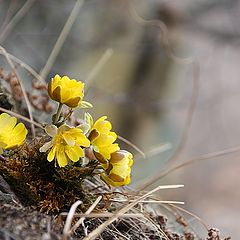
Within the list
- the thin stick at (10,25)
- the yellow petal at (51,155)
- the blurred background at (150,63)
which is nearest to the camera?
the yellow petal at (51,155)

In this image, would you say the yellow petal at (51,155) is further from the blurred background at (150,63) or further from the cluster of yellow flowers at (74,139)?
the blurred background at (150,63)

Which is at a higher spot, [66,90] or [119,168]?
[66,90]

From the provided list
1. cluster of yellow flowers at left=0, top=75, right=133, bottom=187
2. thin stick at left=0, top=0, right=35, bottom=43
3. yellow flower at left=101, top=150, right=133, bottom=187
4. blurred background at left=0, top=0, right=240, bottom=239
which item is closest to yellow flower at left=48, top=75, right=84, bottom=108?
cluster of yellow flowers at left=0, top=75, right=133, bottom=187

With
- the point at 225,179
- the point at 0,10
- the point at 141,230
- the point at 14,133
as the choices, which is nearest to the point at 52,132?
the point at 14,133

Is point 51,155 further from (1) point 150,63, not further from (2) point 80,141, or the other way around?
(1) point 150,63

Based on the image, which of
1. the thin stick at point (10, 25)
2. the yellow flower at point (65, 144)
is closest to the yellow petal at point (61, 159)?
the yellow flower at point (65, 144)

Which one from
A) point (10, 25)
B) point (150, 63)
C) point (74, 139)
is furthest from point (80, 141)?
point (150, 63)

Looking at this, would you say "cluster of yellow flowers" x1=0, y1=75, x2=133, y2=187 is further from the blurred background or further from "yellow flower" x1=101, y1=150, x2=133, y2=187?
the blurred background

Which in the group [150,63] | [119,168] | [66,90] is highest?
[66,90]
